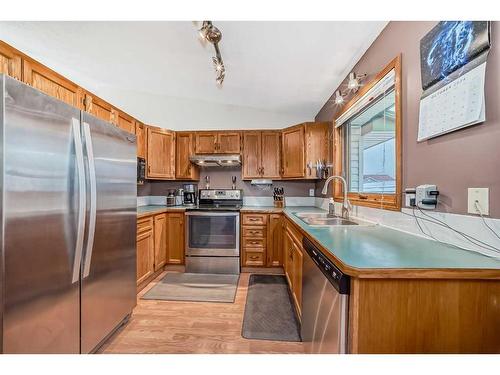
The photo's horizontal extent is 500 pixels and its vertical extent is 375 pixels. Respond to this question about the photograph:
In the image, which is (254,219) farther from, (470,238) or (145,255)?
(470,238)

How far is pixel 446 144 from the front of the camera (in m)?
1.19

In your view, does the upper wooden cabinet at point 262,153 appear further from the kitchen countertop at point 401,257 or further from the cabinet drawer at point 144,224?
the kitchen countertop at point 401,257

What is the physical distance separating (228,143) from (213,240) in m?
1.50

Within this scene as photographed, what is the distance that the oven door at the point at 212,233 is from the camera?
3.25 metres

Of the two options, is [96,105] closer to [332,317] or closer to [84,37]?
[84,37]

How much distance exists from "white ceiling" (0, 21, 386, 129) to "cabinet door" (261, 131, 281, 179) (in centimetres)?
32

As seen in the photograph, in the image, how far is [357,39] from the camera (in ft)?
6.29

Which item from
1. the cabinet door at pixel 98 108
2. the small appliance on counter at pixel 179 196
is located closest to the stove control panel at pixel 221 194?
the small appliance on counter at pixel 179 196

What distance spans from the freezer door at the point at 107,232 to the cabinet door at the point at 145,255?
55 centimetres

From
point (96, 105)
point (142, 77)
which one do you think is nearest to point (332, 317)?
point (96, 105)

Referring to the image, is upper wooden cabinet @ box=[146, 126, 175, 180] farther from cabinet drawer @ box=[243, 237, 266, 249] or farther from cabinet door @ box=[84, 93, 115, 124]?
cabinet drawer @ box=[243, 237, 266, 249]

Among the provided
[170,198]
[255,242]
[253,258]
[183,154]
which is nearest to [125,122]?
[183,154]

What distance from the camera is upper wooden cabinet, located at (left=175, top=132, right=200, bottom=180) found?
3686 millimetres

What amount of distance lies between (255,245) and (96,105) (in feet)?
8.21
